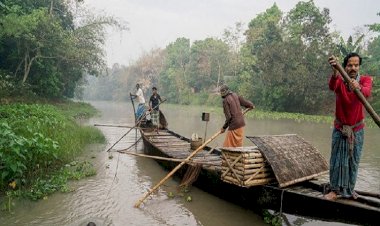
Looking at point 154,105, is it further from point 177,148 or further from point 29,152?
point 29,152

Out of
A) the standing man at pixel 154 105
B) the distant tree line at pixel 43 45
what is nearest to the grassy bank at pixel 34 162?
the standing man at pixel 154 105

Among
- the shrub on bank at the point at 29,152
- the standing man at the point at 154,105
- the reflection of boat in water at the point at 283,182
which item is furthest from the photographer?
the standing man at the point at 154,105

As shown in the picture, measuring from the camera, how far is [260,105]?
30.9m

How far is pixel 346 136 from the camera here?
401 cm

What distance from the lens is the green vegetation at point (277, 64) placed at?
83.3 feet

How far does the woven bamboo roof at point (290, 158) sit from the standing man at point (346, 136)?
656 mm

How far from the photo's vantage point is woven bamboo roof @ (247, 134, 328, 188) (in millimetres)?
4703

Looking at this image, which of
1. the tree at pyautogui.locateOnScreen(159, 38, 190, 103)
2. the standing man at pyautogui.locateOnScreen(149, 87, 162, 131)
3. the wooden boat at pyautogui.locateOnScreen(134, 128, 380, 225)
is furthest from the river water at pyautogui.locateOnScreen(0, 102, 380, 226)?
the tree at pyautogui.locateOnScreen(159, 38, 190, 103)

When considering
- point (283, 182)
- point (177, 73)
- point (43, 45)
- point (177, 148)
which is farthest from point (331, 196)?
point (177, 73)

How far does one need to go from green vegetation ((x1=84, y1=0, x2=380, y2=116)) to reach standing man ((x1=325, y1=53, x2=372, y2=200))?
17776 millimetres

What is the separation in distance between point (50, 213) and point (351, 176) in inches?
193

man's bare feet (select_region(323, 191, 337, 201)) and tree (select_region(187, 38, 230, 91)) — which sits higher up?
tree (select_region(187, 38, 230, 91))

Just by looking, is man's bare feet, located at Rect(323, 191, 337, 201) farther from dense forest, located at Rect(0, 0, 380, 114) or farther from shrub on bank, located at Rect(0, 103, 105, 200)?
dense forest, located at Rect(0, 0, 380, 114)

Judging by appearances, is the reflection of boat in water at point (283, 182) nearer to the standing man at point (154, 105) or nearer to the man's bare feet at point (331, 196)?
the man's bare feet at point (331, 196)
